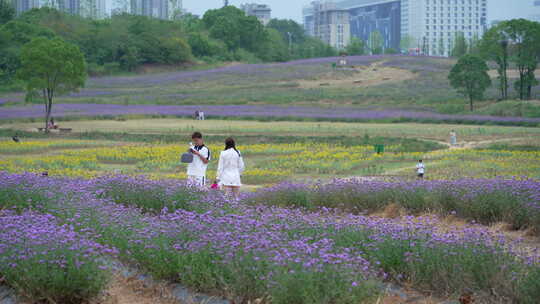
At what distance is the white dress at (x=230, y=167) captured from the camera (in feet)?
43.4

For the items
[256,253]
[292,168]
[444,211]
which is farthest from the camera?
[292,168]

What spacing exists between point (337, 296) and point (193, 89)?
6989 cm

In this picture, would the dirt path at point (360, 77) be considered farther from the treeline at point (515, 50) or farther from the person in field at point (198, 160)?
the person in field at point (198, 160)

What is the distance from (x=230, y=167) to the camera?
13328 millimetres

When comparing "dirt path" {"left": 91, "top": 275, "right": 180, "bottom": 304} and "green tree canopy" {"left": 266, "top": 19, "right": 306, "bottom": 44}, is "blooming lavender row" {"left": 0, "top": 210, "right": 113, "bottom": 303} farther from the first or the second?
"green tree canopy" {"left": 266, "top": 19, "right": 306, "bottom": 44}

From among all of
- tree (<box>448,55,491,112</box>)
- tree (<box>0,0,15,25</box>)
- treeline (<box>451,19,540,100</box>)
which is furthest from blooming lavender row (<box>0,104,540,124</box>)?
tree (<box>0,0,15,25</box>)

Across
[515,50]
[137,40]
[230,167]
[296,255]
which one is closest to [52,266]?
[296,255]

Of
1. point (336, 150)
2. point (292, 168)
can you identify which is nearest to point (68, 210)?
point (292, 168)

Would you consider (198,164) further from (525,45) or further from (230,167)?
(525,45)

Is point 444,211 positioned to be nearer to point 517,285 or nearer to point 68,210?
point 517,285

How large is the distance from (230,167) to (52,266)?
248 inches

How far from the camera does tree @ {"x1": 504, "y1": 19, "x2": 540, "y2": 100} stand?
193 ft

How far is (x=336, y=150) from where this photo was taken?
28.8 m

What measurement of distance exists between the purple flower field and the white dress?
3565 mm
